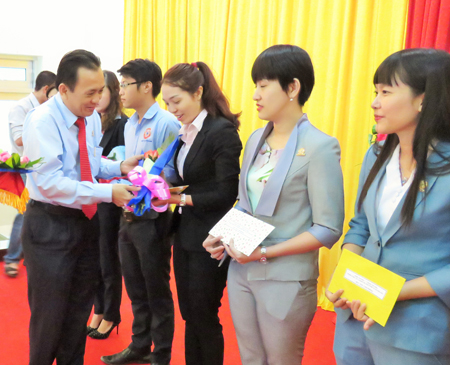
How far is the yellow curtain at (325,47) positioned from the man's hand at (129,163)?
2.04 ft

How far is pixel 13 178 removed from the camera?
1911 millimetres

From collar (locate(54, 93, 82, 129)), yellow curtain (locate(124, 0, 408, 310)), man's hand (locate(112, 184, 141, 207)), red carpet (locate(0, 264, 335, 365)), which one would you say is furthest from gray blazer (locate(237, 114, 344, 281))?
red carpet (locate(0, 264, 335, 365))

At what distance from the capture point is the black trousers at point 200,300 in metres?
1.95

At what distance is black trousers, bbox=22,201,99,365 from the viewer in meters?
1.95

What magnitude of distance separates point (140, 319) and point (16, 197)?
103 centimetres

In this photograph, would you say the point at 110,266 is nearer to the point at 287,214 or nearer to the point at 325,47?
the point at 287,214

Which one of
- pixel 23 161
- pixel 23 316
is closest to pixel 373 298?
pixel 23 161

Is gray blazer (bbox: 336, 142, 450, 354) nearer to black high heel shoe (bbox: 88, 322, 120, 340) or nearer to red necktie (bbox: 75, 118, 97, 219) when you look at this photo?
red necktie (bbox: 75, 118, 97, 219)

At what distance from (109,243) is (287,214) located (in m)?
1.64

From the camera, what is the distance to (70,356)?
2.14 m

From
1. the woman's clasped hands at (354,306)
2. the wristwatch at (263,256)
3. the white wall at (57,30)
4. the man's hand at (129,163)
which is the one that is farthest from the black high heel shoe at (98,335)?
the white wall at (57,30)

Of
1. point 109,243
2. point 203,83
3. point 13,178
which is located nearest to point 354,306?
point 203,83

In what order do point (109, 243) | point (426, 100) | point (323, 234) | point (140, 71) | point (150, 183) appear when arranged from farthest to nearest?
point (109, 243) → point (140, 71) → point (150, 183) → point (323, 234) → point (426, 100)

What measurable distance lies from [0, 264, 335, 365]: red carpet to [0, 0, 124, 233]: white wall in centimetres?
223
